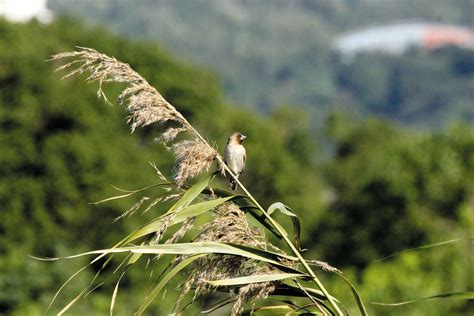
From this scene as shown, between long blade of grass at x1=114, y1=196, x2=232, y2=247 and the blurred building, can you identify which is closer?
long blade of grass at x1=114, y1=196, x2=232, y2=247

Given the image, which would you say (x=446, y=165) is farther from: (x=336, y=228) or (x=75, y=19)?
(x=75, y=19)

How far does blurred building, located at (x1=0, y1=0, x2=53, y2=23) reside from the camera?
4287 cm

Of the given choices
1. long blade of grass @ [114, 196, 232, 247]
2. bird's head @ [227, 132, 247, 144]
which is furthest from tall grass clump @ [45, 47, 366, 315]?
bird's head @ [227, 132, 247, 144]

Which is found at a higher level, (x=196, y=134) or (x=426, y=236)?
(x=196, y=134)

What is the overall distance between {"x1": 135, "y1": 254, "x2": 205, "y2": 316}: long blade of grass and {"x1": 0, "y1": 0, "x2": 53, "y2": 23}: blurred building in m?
33.2

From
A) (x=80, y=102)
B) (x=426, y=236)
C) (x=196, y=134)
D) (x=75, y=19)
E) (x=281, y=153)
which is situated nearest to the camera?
(x=196, y=134)

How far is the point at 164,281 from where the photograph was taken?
305cm

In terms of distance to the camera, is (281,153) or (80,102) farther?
(281,153)

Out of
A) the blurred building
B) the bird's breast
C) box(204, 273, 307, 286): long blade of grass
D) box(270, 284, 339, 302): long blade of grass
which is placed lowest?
the blurred building

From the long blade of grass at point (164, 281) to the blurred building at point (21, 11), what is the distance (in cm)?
3321

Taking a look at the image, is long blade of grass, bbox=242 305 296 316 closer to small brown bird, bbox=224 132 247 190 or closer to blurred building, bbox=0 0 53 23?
small brown bird, bbox=224 132 247 190

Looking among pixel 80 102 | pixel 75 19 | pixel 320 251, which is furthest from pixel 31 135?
pixel 75 19

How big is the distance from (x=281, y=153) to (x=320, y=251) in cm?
1323

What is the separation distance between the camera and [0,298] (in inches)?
1149
